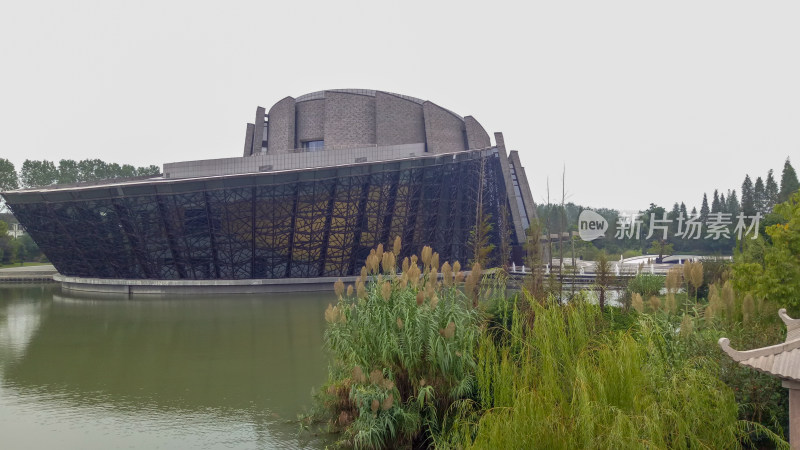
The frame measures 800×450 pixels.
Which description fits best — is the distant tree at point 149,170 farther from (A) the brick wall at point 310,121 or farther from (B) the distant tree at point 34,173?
(A) the brick wall at point 310,121

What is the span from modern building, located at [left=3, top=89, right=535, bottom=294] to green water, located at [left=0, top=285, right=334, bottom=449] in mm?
8289

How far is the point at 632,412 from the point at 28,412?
978cm

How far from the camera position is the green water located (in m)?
8.81

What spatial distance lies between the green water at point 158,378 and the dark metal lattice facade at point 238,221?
8.26 m

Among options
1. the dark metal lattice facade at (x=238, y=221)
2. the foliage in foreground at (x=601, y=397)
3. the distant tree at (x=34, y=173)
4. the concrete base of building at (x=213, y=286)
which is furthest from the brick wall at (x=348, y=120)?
the distant tree at (x=34, y=173)

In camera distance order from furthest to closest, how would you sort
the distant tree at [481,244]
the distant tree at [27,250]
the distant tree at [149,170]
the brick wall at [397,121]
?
the distant tree at [149,170], the distant tree at [27,250], the brick wall at [397,121], the distant tree at [481,244]

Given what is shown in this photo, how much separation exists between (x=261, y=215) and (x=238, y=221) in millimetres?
Answer: 1264

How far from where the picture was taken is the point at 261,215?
31.1 m

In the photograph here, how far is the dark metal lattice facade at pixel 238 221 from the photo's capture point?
30.4m

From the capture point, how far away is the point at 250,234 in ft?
103

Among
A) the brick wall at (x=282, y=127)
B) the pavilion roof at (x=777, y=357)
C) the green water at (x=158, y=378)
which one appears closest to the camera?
the pavilion roof at (x=777, y=357)

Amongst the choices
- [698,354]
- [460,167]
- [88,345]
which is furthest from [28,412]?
[460,167]

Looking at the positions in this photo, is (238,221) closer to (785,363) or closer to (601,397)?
(601,397)

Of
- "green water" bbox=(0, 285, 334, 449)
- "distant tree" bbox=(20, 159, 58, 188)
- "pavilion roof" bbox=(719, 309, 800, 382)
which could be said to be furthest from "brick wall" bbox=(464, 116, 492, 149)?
"distant tree" bbox=(20, 159, 58, 188)
